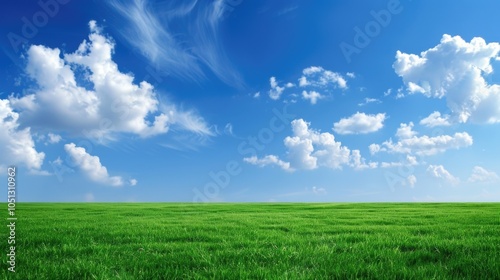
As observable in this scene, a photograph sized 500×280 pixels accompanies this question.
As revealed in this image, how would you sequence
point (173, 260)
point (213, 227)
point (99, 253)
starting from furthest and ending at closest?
point (213, 227) → point (99, 253) → point (173, 260)

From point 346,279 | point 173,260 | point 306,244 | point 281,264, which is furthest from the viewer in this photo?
point 306,244

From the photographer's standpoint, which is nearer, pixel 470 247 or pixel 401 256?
pixel 401 256

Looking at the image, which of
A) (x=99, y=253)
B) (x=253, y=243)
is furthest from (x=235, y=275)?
(x=99, y=253)

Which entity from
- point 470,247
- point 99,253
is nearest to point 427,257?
point 470,247

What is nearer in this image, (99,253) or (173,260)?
(173,260)

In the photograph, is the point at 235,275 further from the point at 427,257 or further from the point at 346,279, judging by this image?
the point at 427,257

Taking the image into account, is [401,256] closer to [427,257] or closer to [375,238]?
[427,257]

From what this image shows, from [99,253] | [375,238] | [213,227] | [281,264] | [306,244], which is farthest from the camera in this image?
[213,227]

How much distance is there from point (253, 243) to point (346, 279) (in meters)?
3.81

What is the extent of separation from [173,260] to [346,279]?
3539 mm

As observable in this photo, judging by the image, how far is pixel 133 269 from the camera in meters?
7.04

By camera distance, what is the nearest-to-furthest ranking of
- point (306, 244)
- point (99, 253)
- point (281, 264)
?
point (281, 264), point (99, 253), point (306, 244)

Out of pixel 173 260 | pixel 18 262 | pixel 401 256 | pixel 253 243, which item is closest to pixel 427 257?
pixel 401 256

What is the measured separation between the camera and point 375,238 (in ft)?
34.6
